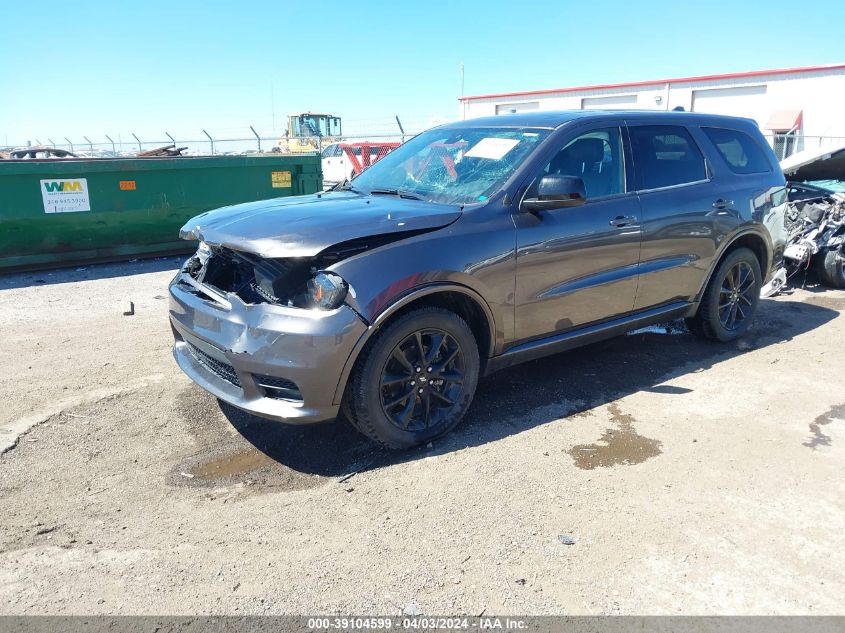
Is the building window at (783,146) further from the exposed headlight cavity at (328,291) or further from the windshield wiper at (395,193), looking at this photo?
the exposed headlight cavity at (328,291)

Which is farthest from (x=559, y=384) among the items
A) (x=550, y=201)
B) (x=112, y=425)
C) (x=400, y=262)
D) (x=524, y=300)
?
(x=112, y=425)

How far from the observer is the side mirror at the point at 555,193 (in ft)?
12.4

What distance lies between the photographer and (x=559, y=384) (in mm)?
4766

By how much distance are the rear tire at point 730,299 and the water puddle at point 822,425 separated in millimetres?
1304

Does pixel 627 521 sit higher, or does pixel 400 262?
pixel 400 262

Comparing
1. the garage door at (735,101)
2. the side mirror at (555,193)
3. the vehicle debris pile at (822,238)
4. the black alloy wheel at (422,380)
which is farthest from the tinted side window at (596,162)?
the garage door at (735,101)

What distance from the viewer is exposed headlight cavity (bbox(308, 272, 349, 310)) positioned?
3.21 meters

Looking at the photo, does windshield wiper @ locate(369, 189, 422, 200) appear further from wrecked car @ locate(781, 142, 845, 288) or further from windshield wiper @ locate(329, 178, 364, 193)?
wrecked car @ locate(781, 142, 845, 288)

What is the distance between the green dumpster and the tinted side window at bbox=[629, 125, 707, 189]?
6.20 m

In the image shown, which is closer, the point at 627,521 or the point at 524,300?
the point at 627,521

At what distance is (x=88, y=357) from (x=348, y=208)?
281 cm

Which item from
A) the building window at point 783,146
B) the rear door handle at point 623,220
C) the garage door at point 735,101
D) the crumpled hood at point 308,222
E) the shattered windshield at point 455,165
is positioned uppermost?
the garage door at point 735,101

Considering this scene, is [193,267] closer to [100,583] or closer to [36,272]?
[100,583]

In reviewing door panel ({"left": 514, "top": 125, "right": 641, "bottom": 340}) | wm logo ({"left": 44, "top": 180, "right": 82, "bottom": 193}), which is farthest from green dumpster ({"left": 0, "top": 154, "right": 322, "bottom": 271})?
door panel ({"left": 514, "top": 125, "right": 641, "bottom": 340})
